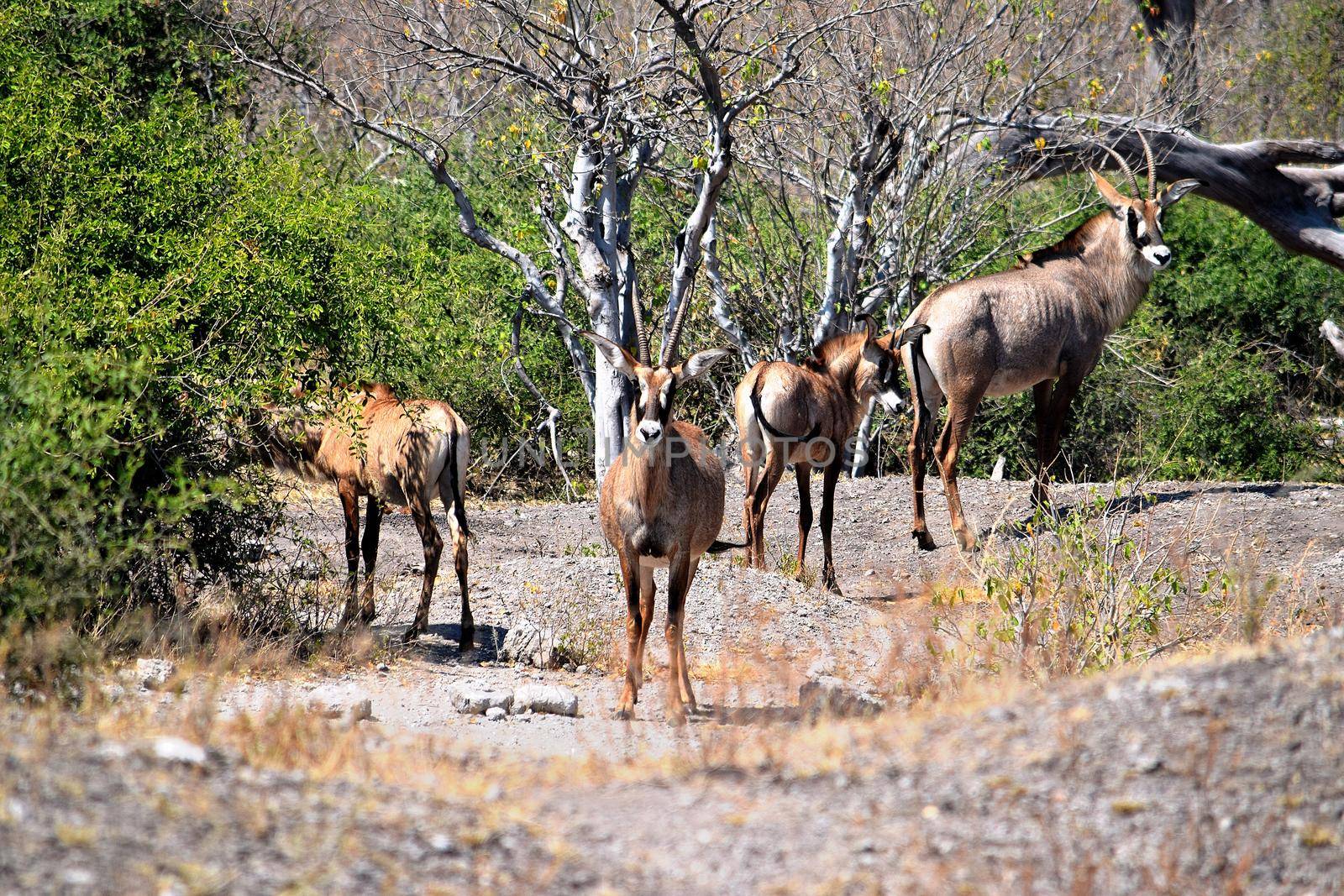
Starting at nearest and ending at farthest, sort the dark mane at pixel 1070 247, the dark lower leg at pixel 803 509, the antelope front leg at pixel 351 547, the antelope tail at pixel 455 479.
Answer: the antelope front leg at pixel 351 547 → the antelope tail at pixel 455 479 → the dark lower leg at pixel 803 509 → the dark mane at pixel 1070 247

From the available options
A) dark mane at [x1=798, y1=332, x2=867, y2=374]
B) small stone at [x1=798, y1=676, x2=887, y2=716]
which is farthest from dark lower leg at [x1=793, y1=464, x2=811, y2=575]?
small stone at [x1=798, y1=676, x2=887, y2=716]

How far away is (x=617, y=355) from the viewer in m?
7.87

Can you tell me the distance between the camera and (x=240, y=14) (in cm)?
1766

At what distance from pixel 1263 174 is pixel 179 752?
14.2 meters

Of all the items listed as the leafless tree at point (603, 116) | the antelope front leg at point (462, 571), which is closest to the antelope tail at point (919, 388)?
the leafless tree at point (603, 116)

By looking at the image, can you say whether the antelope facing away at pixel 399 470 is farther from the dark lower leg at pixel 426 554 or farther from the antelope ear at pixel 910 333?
the antelope ear at pixel 910 333

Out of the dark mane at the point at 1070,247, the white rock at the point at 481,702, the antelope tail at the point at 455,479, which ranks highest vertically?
the dark mane at the point at 1070,247

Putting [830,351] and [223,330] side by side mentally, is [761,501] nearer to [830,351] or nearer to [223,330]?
[830,351]

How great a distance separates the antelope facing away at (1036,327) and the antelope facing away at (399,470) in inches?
160

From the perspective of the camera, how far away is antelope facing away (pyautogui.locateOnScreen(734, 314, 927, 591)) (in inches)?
423

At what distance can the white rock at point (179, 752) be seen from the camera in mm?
4570

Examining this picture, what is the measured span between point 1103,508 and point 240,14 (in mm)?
13685

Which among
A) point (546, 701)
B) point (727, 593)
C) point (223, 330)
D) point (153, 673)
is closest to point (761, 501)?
point (727, 593)

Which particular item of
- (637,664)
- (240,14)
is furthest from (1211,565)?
(240,14)
